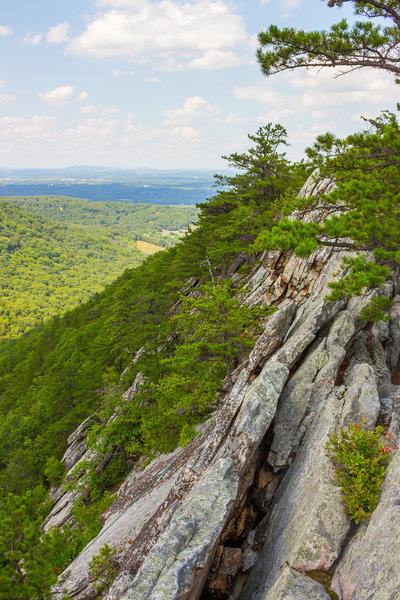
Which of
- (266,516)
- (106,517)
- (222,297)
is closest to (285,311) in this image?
(222,297)

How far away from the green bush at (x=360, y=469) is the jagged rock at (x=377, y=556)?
20cm

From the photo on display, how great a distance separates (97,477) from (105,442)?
2592 mm

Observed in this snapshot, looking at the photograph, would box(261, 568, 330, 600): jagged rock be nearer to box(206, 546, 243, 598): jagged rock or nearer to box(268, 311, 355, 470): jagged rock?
box(206, 546, 243, 598): jagged rock

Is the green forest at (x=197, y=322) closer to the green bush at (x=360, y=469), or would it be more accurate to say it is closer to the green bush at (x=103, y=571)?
the green bush at (x=103, y=571)

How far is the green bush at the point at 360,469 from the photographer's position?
22.8ft

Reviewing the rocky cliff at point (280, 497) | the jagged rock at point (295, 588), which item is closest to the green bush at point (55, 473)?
the rocky cliff at point (280, 497)

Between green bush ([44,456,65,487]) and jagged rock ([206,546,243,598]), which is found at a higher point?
jagged rock ([206,546,243,598])

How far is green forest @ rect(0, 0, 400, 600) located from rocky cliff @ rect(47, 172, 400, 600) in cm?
187

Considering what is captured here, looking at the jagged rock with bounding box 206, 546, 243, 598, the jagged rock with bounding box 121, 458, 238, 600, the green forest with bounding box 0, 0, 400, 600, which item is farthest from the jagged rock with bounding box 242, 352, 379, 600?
the green forest with bounding box 0, 0, 400, 600

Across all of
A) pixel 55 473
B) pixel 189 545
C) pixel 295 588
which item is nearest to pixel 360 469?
pixel 295 588

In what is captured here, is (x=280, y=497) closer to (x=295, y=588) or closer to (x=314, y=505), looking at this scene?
(x=314, y=505)

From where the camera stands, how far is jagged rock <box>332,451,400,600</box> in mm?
5484

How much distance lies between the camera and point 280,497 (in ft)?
31.2

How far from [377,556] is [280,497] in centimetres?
387
